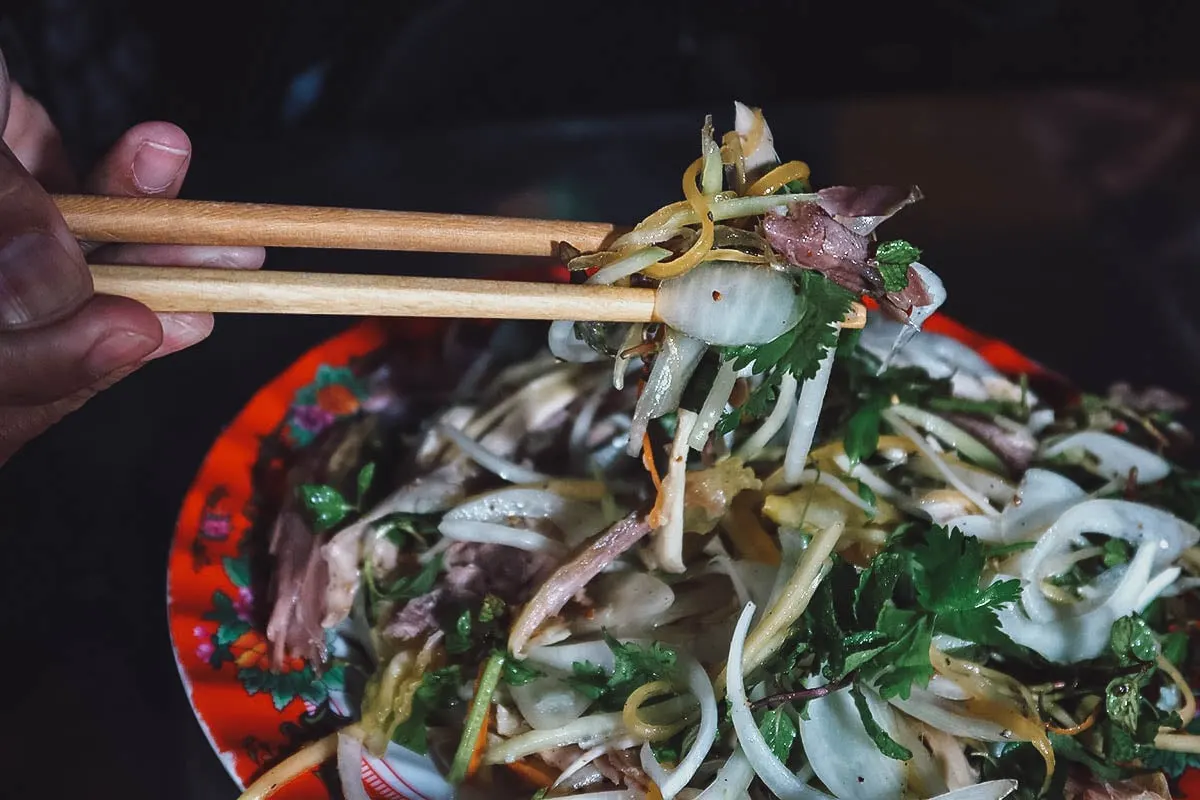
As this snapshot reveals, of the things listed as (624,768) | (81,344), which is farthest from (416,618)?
(81,344)

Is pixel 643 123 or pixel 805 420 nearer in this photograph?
pixel 805 420

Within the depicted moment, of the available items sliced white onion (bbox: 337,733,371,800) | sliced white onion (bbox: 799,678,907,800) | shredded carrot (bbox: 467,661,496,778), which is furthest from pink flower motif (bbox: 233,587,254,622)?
sliced white onion (bbox: 799,678,907,800)

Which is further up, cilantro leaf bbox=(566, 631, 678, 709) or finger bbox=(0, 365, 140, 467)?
finger bbox=(0, 365, 140, 467)

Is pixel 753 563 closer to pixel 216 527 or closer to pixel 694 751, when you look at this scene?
pixel 694 751

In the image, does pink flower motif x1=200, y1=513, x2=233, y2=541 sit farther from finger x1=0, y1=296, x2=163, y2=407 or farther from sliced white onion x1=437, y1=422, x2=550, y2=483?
finger x1=0, y1=296, x2=163, y2=407

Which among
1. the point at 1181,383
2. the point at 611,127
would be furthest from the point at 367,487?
the point at 1181,383

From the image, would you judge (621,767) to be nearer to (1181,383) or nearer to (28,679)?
(28,679)
